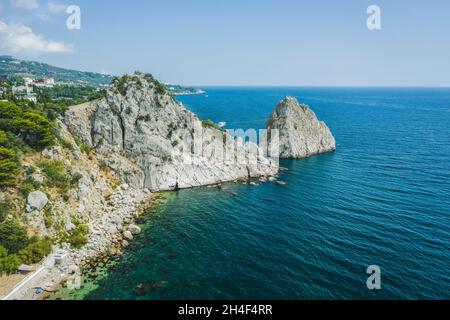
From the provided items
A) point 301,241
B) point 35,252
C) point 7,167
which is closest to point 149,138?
point 7,167

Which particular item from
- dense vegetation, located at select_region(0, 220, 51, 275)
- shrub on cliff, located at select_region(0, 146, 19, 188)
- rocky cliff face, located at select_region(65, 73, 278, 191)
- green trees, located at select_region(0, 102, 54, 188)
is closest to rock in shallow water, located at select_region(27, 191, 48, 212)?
dense vegetation, located at select_region(0, 220, 51, 275)

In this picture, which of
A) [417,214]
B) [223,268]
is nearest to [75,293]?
[223,268]

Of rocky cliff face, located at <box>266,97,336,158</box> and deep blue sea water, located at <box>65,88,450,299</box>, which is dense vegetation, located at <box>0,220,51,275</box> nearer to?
deep blue sea water, located at <box>65,88,450,299</box>

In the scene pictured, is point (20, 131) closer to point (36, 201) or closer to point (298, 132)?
point (36, 201)

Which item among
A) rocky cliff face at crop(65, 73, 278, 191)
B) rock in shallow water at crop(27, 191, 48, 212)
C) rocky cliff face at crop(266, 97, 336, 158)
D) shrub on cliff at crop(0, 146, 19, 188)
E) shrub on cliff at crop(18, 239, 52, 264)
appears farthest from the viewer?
rocky cliff face at crop(266, 97, 336, 158)

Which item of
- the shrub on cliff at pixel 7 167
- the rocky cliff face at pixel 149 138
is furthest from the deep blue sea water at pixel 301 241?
the shrub on cliff at pixel 7 167
